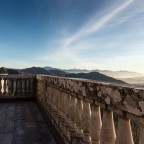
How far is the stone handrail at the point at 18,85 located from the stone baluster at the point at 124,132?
1003 centimetres

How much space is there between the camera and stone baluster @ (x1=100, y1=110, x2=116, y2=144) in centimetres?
238

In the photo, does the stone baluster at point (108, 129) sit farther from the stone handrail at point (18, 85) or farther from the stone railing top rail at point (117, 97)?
the stone handrail at point (18, 85)

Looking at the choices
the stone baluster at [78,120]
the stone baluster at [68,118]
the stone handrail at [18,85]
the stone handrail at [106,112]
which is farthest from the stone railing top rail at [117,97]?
the stone handrail at [18,85]

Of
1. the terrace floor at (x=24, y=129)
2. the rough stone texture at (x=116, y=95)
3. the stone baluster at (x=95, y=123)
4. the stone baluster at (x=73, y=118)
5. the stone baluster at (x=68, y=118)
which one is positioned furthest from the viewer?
the terrace floor at (x=24, y=129)

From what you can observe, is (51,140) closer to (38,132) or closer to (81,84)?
(38,132)

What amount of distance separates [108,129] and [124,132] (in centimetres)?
36

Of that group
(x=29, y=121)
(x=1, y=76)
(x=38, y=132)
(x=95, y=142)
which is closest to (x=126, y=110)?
(x=95, y=142)

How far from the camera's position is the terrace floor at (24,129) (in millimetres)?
5293

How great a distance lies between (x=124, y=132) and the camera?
80.5 inches

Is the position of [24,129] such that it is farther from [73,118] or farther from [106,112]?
[106,112]

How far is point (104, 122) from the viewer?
7.93ft

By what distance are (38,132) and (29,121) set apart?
4.39 feet

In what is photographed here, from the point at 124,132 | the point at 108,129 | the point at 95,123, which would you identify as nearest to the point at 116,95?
the point at 124,132

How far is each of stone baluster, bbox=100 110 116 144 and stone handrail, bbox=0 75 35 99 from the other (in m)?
9.68
